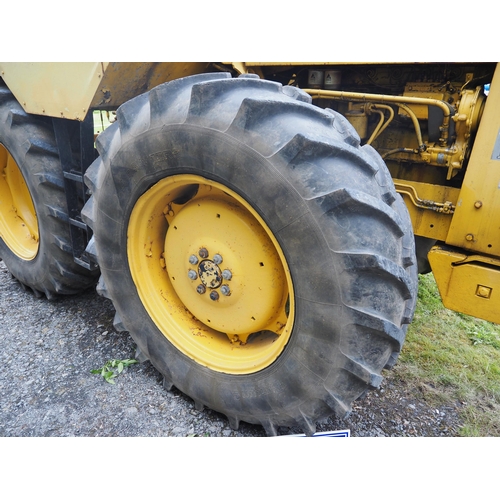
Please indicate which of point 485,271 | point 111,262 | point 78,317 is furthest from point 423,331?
point 78,317

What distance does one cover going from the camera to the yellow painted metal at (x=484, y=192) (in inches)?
65.1

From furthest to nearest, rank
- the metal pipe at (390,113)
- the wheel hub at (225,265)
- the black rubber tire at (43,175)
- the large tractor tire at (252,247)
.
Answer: the black rubber tire at (43,175), the metal pipe at (390,113), the wheel hub at (225,265), the large tractor tire at (252,247)

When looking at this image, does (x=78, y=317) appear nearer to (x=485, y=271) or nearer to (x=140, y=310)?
(x=140, y=310)

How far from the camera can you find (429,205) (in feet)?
6.43

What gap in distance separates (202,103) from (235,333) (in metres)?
0.97

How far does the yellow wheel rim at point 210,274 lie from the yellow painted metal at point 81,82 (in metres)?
0.63

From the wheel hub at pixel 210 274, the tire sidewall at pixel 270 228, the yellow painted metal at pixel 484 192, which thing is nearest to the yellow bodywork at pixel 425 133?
the yellow painted metal at pixel 484 192

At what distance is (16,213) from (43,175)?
0.81m

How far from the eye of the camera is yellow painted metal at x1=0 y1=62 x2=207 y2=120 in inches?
74.5

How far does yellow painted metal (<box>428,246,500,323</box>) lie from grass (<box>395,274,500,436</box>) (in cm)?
58

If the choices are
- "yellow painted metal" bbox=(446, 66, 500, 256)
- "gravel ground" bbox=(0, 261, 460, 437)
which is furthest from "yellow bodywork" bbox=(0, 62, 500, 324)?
"gravel ground" bbox=(0, 261, 460, 437)

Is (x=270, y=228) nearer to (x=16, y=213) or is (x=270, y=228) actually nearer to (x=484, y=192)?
(x=484, y=192)

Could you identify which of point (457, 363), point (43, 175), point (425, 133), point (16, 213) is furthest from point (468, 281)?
point (16, 213)

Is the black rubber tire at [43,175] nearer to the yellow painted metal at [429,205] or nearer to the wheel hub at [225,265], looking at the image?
the wheel hub at [225,265]
